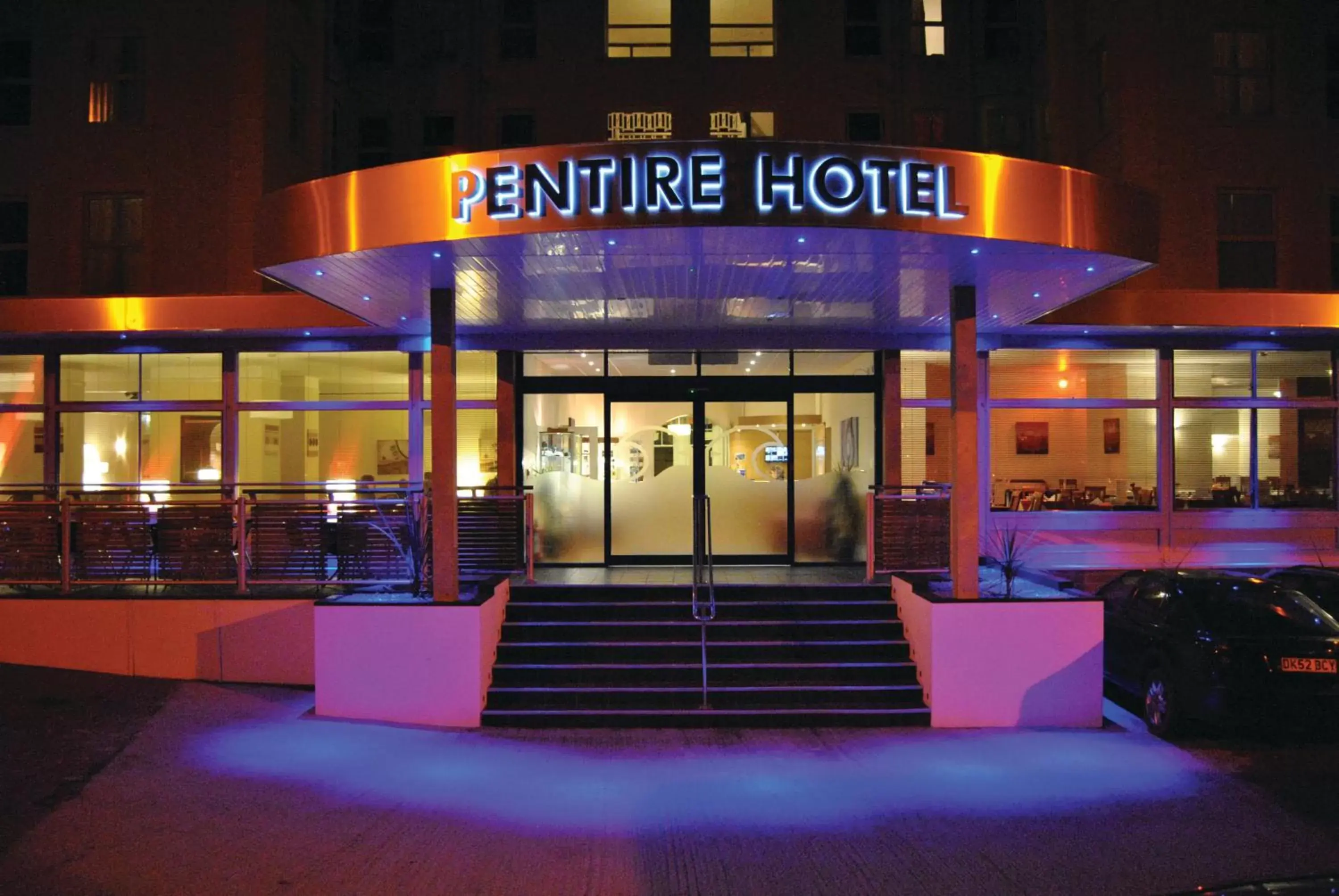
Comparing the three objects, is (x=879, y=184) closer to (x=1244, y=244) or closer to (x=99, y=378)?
(x=1244, y=244)

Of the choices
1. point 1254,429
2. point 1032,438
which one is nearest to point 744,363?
point 1032,438

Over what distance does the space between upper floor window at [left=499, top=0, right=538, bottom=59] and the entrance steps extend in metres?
9.86

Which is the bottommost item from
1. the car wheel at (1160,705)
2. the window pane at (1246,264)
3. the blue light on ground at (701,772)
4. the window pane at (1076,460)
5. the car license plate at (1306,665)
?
the blue light on ground at (701,772)

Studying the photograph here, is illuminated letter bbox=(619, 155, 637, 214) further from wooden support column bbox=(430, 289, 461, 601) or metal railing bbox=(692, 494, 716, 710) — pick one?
metal railing bbox=(692, 494, 716, 710)

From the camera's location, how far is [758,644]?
9.85 metres

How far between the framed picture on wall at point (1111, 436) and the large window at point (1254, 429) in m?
0.90

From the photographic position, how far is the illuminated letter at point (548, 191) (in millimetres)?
7477

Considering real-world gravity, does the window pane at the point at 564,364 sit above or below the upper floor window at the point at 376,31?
below

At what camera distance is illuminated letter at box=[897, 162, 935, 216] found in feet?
24.6

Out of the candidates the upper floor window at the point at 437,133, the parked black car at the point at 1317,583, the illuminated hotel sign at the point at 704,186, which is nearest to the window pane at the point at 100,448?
the upper floor window at the point at 437,133

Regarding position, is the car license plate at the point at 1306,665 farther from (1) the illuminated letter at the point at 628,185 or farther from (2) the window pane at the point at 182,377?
(2) the window pane at the point at 182,377

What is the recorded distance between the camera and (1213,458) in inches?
604

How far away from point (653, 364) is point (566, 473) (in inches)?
79.8

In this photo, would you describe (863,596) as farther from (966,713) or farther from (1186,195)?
(1186,195)
